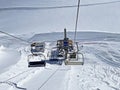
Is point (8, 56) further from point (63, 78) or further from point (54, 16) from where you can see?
point (54, 16)

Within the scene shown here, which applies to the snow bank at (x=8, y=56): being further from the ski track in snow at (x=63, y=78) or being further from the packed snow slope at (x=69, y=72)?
the ski track in snow at (x=63, y=78)

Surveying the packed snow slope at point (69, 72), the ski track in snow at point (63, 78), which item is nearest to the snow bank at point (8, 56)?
the packed snow slope at point (69, 72)

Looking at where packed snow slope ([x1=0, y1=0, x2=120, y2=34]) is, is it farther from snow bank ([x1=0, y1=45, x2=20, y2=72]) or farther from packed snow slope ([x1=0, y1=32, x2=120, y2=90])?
snow bank ([x1=0, y1=45, x2=20, y2=72])

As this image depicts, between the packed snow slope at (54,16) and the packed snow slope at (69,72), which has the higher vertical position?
the packed snow slope at (54,16)

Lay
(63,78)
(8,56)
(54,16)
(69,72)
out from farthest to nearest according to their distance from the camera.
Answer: (54,16)
(8,56)
(69,72)
(63,78)

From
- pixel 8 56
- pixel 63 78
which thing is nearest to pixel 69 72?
pixel 63 78

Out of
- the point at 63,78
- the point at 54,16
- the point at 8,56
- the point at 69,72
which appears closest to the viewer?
the point at 63,78

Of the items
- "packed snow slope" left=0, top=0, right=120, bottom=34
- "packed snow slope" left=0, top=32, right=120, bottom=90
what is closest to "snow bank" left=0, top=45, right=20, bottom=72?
"packed snow slope" left=0, top=32, right=120, bottom=90

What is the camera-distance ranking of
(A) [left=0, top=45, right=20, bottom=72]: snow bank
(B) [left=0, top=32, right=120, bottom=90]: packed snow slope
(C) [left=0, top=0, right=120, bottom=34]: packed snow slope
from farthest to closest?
(C) [left=0, top=0, right=120, bottom=34]: packed snow slope → (A) [left=0, top=45, right=20, bottom=72]: snow bank → (B) [left=0, top=32, right=120, bottom=90]: packed snow slope

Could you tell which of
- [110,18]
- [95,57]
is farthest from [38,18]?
[95,57]
